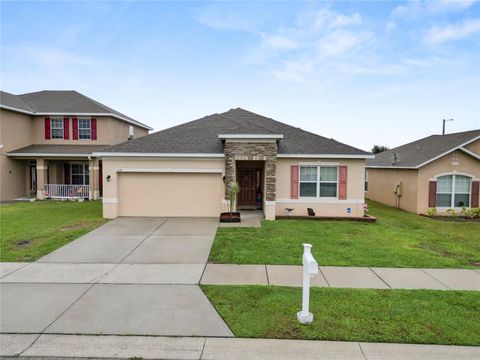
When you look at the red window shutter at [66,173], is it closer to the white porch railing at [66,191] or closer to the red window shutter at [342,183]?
the white porch railing at [66,191]

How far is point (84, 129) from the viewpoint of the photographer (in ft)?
70.3

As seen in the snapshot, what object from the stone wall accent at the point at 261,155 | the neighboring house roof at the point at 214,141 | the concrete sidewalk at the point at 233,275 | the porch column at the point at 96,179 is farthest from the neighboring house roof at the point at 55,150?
the concrete sidewalk at the point at 233,275

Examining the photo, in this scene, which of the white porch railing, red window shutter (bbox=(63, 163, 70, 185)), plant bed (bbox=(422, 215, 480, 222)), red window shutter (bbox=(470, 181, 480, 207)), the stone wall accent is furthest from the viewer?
red window shutter (bbox=(63, 163, 70, 185))

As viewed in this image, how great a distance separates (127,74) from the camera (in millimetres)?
20469

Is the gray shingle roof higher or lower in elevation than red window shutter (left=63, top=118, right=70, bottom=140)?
higher

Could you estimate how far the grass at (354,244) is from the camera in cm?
754

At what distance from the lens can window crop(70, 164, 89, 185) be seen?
2175 cm

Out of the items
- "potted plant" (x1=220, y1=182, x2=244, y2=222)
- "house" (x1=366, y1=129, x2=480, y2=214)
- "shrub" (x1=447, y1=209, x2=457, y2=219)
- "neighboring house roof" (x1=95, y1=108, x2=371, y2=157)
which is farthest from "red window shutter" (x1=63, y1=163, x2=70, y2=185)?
"shrub" (x1=447, y1=209, x2=457, y2=219)

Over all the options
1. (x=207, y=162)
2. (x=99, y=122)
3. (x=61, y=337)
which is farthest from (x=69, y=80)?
(x=61, y=337)

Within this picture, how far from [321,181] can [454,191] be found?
8.47 metres

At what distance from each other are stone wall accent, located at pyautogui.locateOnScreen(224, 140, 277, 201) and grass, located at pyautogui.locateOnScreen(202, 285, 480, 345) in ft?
24.9

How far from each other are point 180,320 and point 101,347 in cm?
112

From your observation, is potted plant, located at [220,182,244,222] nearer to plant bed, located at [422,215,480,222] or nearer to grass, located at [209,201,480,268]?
grass, located at [209,201,480,268]

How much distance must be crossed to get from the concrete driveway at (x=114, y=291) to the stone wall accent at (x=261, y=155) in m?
4.37
